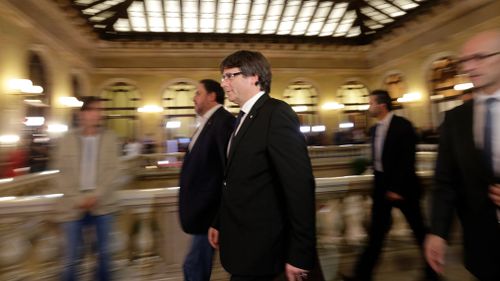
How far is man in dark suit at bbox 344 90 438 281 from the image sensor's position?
2682mm

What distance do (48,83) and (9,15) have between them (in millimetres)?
2896

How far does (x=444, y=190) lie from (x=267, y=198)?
0.81 meters

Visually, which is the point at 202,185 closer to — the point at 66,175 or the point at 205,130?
the point at 205,130

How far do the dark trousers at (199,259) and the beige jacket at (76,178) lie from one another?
0.70m

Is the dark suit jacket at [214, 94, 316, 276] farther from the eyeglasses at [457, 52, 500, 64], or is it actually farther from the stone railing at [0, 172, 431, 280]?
the stone railing at [0, 172, 431, 280]

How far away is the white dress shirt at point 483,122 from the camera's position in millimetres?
1375

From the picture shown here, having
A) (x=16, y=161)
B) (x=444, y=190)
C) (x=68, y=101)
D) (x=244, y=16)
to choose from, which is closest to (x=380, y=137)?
(x=444, y=190)

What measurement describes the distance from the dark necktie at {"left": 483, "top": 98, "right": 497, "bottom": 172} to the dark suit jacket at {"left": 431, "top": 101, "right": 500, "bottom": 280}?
0.02 metres

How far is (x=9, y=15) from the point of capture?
351 inches

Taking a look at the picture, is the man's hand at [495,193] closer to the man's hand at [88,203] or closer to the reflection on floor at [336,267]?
the reflection on floor at [336,267]

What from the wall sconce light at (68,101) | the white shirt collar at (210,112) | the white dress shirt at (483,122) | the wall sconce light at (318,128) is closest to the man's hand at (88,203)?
the white shirt collar at (210,112)

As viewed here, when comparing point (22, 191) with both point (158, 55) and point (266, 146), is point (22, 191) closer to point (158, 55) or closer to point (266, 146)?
point (266, 146)

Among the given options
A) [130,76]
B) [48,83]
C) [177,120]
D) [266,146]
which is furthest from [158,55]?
[266,146]

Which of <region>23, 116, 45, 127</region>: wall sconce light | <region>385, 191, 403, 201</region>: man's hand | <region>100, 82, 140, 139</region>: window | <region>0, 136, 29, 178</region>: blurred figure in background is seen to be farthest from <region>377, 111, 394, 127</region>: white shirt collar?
<region>100, 82, 140, 139</region>: window
